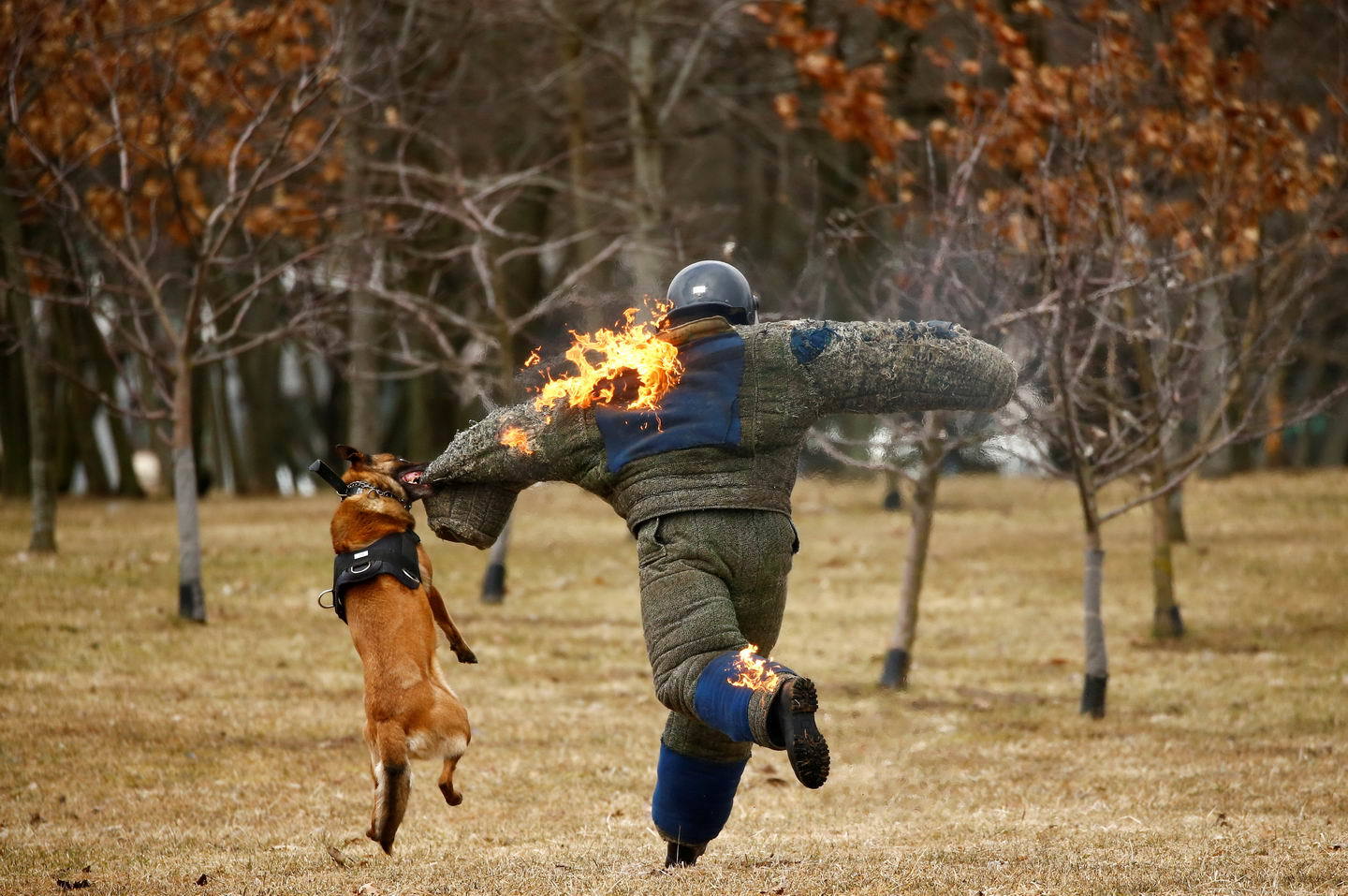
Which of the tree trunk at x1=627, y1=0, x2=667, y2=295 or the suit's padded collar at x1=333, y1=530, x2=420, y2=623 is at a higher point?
the tree trunk at x1=627, y1=0, x2=667, y2=295

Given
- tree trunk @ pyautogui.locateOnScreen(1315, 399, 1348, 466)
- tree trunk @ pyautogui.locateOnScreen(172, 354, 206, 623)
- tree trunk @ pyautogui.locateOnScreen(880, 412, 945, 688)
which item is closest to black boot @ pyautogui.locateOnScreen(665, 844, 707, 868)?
tree trunk @ pyautogui.locateOnScreen(880, 412, 945, 688)

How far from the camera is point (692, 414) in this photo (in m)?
5.33

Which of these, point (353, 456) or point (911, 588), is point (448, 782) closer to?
point (353, 456)

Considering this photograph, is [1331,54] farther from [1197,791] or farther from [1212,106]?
[1197,791]

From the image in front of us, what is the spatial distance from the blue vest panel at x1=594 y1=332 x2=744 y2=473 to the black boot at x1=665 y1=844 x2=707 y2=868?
1.43 meters

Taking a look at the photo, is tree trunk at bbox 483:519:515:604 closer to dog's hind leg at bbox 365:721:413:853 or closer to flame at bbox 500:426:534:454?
flame at bbox 500:426:534:454

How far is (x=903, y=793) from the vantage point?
816 cm

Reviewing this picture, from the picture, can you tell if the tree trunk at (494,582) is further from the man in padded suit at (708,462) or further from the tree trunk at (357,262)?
the man in padded suit at (708,462)

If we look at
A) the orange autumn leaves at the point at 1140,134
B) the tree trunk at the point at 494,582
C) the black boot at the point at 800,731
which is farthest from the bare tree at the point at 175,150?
the black boot at the point at 800,731

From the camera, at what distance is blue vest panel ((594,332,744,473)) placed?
5309 millimetres

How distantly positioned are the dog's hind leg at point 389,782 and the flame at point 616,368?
1274 millimetres

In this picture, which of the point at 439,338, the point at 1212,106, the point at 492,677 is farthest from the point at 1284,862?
the point at 439,338

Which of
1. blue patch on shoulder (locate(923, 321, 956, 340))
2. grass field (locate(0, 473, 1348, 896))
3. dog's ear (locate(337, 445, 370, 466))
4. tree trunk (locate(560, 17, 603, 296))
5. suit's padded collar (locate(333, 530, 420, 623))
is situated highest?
tree trunk (locate(560, 17, 603, 296))

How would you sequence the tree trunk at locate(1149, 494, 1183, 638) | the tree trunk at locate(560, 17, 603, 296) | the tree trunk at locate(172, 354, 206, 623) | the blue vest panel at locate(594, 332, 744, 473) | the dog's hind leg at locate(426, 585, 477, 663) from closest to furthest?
the blue vest panel at locate(594, 332, 744, 473) < the dog's hind leg at locate(426, 585, 477, 663) < the tree trunk at locate(172, 354, 206, 623) < the tree trunk at locate(1149, 494, 1183, 638) < the tree trunk at locate(560, 17, 603, 296)
